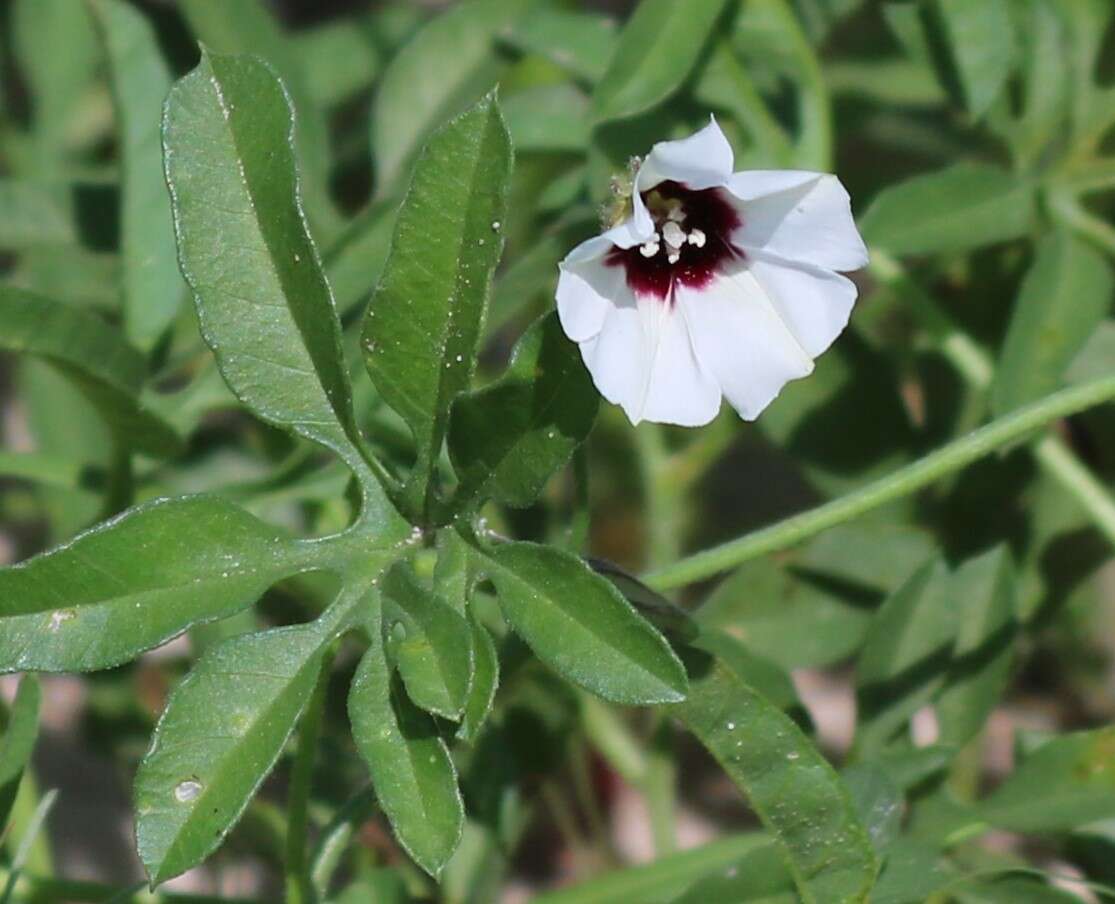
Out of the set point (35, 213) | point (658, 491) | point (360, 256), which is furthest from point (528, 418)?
point (35, 213)

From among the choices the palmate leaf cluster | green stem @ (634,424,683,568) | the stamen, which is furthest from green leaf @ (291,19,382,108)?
the stamen

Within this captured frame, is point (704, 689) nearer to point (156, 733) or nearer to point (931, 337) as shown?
point (156, 733)

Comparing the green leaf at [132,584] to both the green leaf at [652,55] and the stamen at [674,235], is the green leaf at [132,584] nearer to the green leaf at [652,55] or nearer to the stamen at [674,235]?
the stamen at [674,235]

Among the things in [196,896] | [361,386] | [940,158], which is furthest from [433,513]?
[940,158]

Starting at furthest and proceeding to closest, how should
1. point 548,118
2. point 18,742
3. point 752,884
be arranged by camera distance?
point 548,118
point 752,884
point 18,742

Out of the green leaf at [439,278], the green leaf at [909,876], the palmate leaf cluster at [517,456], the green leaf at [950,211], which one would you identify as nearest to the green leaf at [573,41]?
the palmate leaf cluster at [517,456]

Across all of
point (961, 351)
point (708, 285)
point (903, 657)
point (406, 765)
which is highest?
point (708, 285)

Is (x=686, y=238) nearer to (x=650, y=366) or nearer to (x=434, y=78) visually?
(x=650, y=366)
